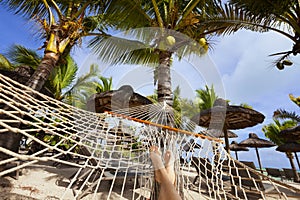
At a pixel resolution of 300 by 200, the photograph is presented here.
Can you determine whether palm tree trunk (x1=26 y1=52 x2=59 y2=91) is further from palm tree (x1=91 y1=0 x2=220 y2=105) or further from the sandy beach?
palm tree (x1=91 y1=0 x2=220 y2=105)

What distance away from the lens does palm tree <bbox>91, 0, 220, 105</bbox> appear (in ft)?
8.35

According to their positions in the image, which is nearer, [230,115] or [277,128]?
[230,115]

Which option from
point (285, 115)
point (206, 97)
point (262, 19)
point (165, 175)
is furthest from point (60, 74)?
point (285, 115)

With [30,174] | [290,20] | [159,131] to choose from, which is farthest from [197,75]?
[30,174]

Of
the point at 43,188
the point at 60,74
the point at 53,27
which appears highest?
the point at 60,74

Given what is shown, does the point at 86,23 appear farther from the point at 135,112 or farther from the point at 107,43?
the point at 135,112

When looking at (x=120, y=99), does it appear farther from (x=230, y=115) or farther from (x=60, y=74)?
(x=60, y=74)

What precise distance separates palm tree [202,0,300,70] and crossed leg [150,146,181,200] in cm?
263

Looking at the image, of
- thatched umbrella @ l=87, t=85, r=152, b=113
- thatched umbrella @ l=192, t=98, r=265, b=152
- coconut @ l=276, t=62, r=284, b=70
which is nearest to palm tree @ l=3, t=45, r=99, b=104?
thatched umbrella @ l=87, t=85, r=152, b=113

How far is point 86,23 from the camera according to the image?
138 inches

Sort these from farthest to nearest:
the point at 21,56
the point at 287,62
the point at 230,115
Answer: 1. the point at 21,56
2. the point at 230,115
3. the point at 287,62

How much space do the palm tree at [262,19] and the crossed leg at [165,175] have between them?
2.63 m

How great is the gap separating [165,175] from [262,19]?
10.2ft

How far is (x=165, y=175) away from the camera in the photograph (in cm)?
115
